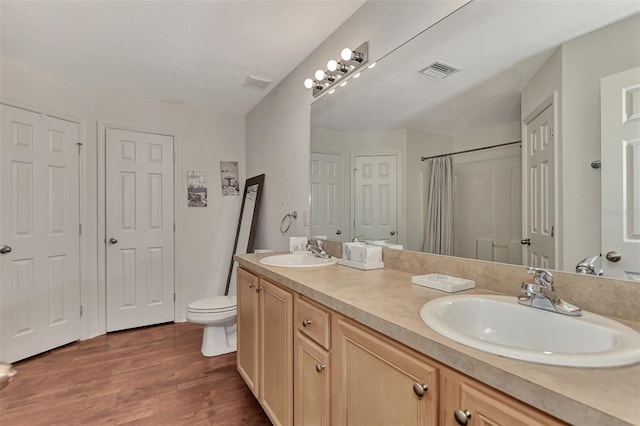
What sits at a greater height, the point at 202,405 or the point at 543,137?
the point at 543,137

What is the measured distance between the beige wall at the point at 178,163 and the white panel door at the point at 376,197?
2.14 metres

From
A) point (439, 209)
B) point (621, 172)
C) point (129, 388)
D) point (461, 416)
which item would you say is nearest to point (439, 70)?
point (439, 209)

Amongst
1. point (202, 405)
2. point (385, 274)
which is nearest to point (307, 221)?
point (385, 274)

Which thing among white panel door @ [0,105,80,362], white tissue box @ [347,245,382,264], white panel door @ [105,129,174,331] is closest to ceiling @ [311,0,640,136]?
white tissue box @ [347,245,382,264]

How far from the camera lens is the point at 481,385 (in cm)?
61

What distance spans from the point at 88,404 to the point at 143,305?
1.36 metres

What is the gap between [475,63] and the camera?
1.23 meters

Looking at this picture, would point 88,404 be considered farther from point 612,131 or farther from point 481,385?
point 612,131

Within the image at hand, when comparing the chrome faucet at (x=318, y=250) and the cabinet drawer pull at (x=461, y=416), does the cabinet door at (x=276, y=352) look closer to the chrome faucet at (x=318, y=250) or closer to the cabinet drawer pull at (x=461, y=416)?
the chrome faucet at (x=318, y=250)

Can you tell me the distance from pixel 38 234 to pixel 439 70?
10.5 feet

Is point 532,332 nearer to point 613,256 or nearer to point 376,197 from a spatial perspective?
point 613,256

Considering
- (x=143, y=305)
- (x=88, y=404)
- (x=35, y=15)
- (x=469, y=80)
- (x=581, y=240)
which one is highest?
(x=35, y=15)

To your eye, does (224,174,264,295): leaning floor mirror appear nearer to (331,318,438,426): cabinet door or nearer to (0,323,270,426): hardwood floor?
(0,323,270,426): hardwood floor

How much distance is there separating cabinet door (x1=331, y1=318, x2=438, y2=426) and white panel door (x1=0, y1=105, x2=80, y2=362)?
277 centimetres
